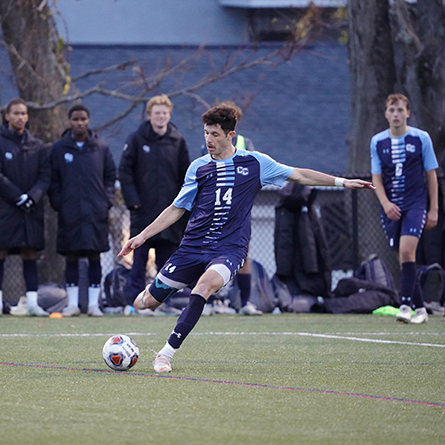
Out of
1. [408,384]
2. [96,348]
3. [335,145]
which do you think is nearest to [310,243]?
[96,348]

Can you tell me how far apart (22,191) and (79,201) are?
67 cm

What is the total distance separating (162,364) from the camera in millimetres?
5340

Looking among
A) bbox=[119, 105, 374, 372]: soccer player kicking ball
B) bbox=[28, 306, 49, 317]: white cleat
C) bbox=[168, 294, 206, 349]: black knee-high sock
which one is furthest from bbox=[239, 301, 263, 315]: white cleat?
bbox=[168, 294, 206, 349]: black knee-high sock

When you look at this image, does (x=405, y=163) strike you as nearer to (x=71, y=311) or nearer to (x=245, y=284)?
(x=245, y=284)

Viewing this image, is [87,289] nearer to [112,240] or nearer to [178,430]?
[112,240]

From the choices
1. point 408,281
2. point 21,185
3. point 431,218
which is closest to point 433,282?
point 431,218

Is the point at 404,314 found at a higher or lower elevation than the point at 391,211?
lower

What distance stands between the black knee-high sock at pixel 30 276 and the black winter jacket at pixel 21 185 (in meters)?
0.23

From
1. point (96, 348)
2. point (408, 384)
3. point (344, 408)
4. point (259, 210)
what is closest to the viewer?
point (344, 408)

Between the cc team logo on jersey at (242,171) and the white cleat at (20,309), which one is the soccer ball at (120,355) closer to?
the cc team logo on jersey at (242,171)

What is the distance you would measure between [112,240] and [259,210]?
6.67 meters

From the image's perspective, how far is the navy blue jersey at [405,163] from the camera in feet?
30.7

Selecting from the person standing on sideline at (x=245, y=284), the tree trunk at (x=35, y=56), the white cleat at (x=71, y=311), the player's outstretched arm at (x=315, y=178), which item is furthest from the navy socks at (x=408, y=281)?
the tree trunk at (x=35, y=56)

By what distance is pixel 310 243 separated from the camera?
456 inches
